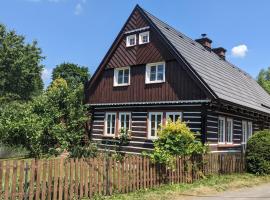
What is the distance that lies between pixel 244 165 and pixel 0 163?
12538 millimetres

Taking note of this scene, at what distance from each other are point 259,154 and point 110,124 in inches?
366

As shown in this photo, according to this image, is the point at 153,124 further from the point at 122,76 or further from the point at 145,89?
the point at 122,76

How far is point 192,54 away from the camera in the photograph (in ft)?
66.9

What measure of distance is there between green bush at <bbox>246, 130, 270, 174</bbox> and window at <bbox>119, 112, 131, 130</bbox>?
7.13 meters

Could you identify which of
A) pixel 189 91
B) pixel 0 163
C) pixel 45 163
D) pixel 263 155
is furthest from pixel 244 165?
pixel 0 163

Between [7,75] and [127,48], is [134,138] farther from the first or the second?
[7,75]

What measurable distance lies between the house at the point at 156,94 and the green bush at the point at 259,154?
68.3 inches

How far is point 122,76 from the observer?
71.1 ft

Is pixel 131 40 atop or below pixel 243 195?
atop

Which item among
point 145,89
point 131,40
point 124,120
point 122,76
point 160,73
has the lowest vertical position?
point 124,120

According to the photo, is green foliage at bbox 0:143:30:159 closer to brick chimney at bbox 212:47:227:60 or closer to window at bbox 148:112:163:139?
window at bbox 148:112:163:139

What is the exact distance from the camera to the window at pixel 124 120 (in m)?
20.5

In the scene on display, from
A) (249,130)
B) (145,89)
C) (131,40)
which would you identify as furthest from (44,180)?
(249,130)

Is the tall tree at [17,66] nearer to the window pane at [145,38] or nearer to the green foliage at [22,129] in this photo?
the green foliage at [22,129]
